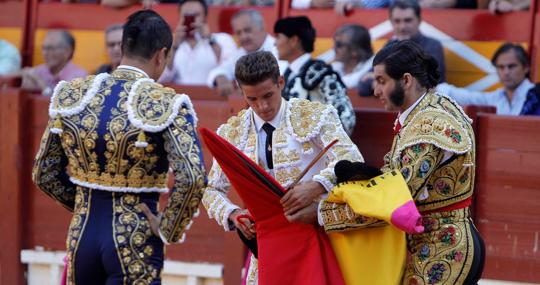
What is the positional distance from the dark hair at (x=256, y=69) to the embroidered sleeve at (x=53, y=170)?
69 centimetres

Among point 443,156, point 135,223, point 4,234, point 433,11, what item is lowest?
point 4,234

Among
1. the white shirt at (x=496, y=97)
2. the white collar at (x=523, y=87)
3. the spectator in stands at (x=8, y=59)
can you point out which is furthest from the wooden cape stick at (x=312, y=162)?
the spectator in stands at (x=8, y=59)

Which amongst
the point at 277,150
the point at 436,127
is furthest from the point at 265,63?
the point at 436,127

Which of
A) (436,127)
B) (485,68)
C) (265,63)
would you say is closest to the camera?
(436,127)

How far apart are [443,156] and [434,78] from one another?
0.30 metres

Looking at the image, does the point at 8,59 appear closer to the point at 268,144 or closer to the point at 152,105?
the point at 268,144

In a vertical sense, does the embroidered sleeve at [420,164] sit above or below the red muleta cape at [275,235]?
above

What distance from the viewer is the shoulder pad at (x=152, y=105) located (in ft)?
13.8

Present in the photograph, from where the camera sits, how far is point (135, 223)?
430 centimetres

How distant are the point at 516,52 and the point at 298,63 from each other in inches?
61.3

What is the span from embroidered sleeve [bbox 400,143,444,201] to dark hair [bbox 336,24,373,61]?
129 inches

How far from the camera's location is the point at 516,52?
7.07 meters

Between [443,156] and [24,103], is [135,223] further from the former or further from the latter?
[24,103]

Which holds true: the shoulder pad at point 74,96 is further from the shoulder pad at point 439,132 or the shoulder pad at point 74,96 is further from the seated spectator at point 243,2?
the seated spectator at point 243,2
